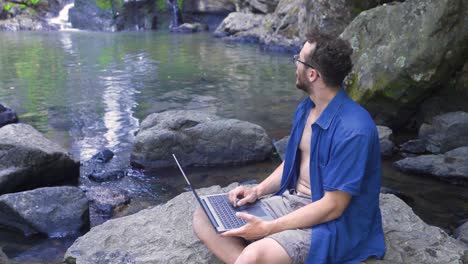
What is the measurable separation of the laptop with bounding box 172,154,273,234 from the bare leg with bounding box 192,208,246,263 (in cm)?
11

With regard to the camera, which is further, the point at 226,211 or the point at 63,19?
the point at 63,19

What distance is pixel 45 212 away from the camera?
5.78 metres

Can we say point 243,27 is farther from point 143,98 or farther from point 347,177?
point 347,177

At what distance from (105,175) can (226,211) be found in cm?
448

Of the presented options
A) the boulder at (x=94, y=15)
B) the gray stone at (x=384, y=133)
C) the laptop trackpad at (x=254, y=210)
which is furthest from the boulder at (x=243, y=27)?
the laptop trackpad at (x=254, y=210)

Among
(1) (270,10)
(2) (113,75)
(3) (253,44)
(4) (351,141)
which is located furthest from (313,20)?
(4) (351,141)

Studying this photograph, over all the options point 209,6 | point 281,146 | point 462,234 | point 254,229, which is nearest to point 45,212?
point 254,229

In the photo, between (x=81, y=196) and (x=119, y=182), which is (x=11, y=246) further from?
(x=119, y=182)

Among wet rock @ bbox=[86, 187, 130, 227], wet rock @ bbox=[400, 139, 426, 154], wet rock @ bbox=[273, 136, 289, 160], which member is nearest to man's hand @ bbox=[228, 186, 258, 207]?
wet rock @ bbox=[86, 187, 130, 227]

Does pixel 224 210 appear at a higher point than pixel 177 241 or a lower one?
higher

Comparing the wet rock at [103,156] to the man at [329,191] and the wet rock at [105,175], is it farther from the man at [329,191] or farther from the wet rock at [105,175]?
→ the man at [329,191]

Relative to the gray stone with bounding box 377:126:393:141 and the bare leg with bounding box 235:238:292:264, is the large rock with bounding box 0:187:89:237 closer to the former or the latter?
the bare leg with bounding box 235:238:292:264

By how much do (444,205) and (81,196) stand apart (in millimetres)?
4420

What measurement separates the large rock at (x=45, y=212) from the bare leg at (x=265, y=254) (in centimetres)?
343
